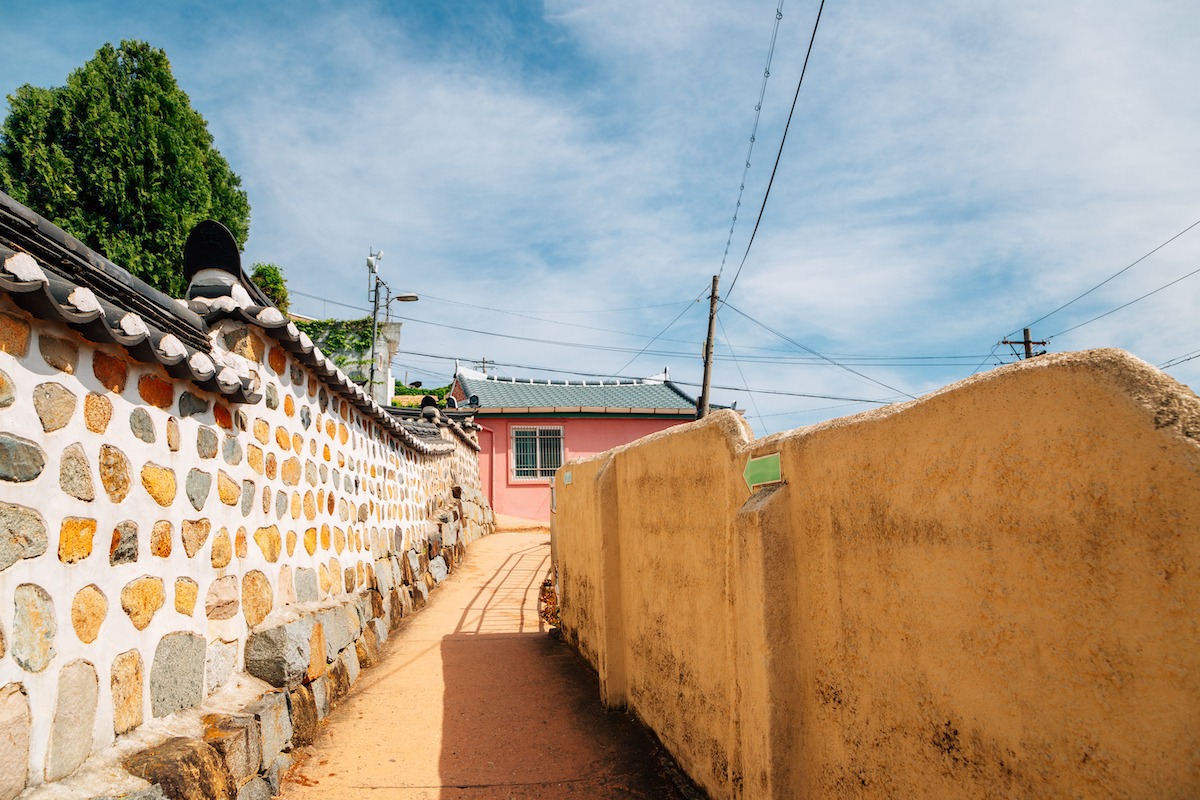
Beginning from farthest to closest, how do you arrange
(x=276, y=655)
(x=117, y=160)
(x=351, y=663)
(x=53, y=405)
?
(x=117, y=160) → (x=351, y=663) → (x=276, y=655) → (x=53, y=405)

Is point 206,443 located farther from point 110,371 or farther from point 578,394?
point 578,394

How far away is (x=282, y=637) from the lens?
4250 millimetres

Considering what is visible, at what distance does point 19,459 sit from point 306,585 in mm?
3085

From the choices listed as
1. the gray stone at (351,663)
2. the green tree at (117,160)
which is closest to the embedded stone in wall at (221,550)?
the gray stone at (351,663)

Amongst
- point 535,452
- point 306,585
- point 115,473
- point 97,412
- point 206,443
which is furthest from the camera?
point 535,452

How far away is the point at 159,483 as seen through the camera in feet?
10.7

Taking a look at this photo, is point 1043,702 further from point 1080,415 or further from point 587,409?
point 587,409

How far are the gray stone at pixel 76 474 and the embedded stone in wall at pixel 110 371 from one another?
0.30 meters

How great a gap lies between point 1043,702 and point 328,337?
23.0 metres

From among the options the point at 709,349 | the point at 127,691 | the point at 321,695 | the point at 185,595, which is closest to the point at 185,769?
the point at 127,691

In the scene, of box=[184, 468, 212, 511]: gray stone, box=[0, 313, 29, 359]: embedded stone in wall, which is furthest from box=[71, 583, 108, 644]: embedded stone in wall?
box=[0, 313, 29, 359]: embedded stone in wall

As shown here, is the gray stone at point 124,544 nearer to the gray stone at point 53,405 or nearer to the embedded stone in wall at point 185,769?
the gray stone at point 53,405

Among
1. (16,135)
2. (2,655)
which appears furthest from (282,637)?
(16,135)

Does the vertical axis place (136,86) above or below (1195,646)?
above
